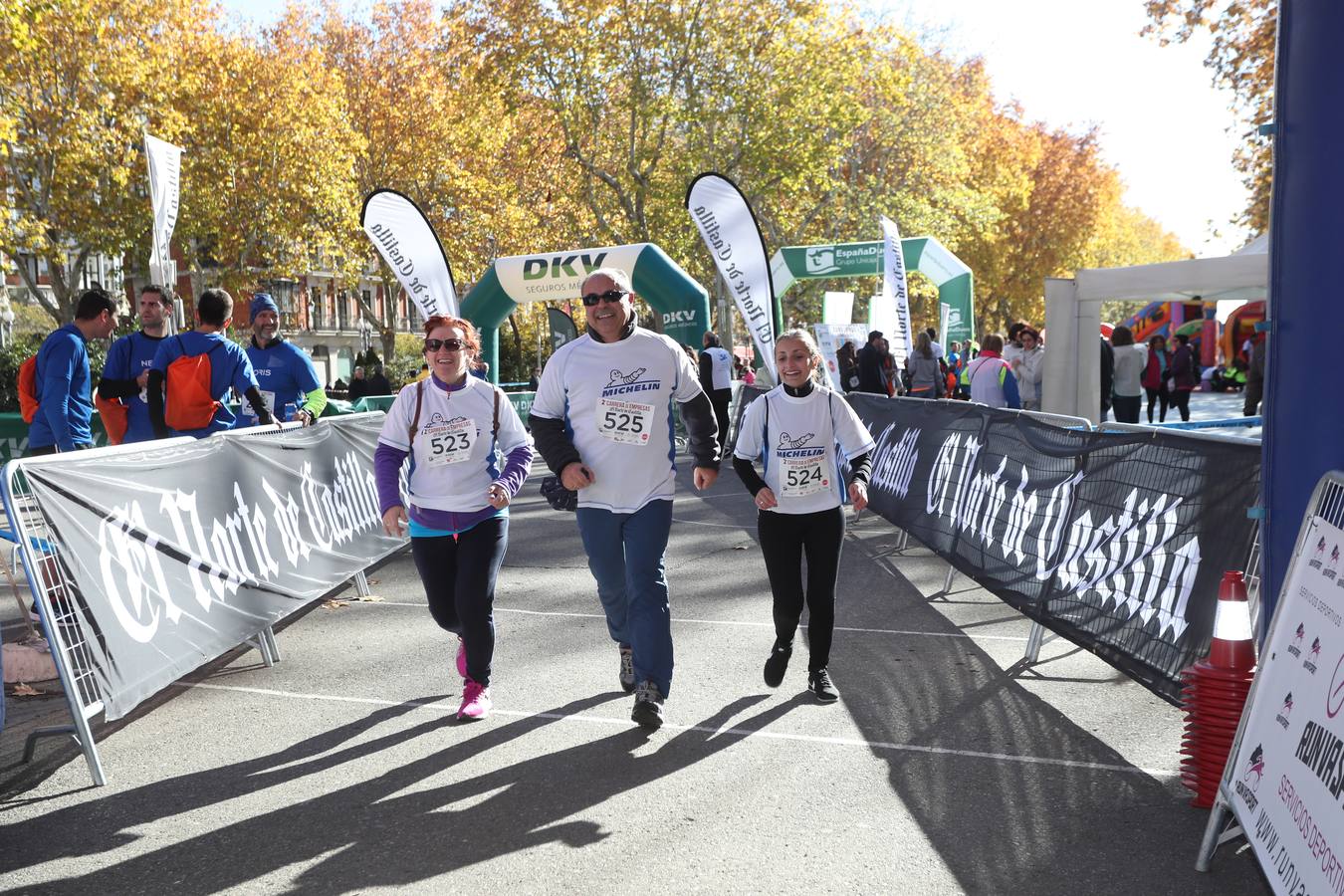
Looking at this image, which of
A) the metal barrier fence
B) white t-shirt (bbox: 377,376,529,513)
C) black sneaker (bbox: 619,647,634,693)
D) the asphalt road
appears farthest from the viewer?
black sneaker (bbox: 619,647,634,693)

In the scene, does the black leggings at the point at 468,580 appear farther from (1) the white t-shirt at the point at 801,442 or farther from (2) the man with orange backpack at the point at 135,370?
(2) the man with orange backpack at the point at 135,370

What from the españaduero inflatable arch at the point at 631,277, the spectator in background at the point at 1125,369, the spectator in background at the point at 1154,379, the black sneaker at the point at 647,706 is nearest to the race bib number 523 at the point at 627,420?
the black sneaker at the point at 647,706

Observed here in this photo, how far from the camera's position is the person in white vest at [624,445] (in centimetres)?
521

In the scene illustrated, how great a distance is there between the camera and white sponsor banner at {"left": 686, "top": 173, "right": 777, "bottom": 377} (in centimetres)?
1631

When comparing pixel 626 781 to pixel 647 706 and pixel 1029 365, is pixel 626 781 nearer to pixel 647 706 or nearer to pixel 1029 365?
pixel 647 706

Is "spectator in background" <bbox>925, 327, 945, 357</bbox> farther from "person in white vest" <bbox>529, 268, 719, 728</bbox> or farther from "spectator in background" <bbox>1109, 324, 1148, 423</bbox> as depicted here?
"person in white vest" <bbox>529, 268, 719, 728</bbox>

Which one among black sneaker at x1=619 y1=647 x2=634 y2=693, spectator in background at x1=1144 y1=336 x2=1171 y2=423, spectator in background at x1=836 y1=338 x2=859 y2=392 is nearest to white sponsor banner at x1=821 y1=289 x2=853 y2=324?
spectator in background at x1=836 y1=338 x2=859 y2=392

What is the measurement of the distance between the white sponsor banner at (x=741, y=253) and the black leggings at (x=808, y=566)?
10.5 meters

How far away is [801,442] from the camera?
5.79 metres

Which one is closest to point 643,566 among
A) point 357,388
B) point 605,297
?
point 605,297

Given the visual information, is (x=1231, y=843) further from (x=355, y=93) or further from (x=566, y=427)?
(x=355, y=93)

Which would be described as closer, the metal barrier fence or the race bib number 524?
the metal barrier fence

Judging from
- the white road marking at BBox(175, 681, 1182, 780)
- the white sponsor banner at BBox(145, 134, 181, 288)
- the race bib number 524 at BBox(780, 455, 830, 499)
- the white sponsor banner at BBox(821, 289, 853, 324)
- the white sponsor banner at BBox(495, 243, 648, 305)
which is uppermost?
the white sponsor banner at BBox(145, 134, 181, 288)

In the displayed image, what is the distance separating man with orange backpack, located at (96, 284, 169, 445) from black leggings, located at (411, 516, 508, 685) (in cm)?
332
